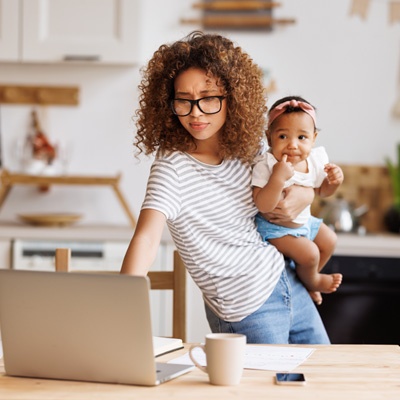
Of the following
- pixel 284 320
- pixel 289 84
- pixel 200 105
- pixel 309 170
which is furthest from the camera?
pixel 289 84

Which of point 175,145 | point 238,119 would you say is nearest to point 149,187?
point 175,145

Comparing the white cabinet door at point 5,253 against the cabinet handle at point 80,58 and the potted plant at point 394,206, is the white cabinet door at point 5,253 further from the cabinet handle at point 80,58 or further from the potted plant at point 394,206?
the potted plant at point 394,206

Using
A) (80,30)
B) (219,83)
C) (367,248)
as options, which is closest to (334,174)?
(219,83)

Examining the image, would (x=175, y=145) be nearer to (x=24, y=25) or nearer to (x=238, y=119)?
(x=238, y=119)

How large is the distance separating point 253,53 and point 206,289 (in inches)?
93.0

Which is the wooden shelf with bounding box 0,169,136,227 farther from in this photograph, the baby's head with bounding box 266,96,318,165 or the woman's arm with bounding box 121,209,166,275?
the woman's arm with bounding box 121,209,166,275

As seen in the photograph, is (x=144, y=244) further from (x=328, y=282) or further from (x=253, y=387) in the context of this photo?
(x=328, y=282)

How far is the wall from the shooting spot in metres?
3.96

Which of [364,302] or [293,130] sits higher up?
[293,130]

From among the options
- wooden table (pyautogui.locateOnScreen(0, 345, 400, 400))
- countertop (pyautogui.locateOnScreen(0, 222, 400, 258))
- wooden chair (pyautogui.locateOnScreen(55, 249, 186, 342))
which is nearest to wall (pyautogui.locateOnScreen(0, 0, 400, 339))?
countertop (pyautogui.locateOnScreen(0, 222, 400, 258))

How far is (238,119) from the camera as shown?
1.79m

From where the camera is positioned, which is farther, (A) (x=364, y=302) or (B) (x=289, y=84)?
(B) (x=289, y=84)

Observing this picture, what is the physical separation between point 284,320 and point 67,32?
7.52 feet

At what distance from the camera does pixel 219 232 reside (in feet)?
5.85
